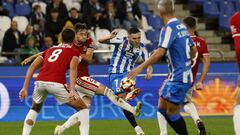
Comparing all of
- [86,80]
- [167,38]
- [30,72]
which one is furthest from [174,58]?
[86,80]

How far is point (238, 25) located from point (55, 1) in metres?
11.1

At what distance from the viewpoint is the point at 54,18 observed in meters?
20.6

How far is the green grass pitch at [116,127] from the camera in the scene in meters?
14.8

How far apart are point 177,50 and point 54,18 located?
10.4m

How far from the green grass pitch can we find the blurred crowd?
9.91 ft

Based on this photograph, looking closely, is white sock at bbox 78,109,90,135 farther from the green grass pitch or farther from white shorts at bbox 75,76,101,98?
the green grass pitch

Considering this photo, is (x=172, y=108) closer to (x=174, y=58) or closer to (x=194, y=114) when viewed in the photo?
(x=174, y=58)

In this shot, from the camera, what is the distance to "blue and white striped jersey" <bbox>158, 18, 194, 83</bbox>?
1049 cm

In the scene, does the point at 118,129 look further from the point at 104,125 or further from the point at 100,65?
the point at 100,65

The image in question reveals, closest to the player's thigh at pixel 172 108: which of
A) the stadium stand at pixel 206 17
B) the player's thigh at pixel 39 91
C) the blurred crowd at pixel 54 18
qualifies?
the player's thigh at pixel 39 91

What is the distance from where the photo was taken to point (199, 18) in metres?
25.5

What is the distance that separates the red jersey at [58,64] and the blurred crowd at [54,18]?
7.28m

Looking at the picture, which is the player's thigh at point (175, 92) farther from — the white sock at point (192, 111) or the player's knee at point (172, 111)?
the white sock at point (192, 111)

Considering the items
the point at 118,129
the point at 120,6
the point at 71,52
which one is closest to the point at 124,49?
the point at 118,129
